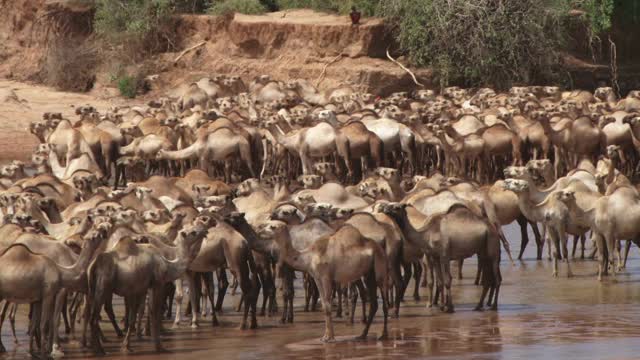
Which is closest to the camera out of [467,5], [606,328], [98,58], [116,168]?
[606,328]

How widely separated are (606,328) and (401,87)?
79.1 ft

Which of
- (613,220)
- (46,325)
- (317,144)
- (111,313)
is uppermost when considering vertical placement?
(317,144)

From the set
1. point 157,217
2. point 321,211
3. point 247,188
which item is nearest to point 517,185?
point 247,188

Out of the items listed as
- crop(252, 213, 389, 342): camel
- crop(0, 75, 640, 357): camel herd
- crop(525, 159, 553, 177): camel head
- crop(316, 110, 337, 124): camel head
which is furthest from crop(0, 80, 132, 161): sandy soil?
crop(252, 213, 389, 342): camel

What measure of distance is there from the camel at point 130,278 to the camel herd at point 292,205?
1 cm

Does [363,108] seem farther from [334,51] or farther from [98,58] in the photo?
[98,58]

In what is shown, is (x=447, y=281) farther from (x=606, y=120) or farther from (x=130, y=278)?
(x=606, y=120)

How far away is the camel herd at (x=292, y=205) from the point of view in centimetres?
1497

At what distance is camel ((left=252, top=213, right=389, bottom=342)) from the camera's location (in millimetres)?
15078

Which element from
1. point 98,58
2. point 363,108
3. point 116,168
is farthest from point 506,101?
point 98,58

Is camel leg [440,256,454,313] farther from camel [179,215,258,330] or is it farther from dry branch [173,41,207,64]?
dry branch [173,41,207,64]

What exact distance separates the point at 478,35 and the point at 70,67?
10.2 meters

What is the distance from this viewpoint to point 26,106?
36000 millimetres

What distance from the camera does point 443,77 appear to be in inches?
1553
